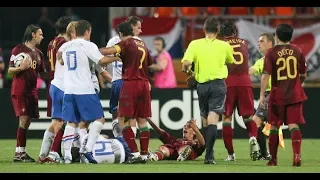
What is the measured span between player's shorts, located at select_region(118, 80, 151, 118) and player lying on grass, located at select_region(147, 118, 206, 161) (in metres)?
0.83

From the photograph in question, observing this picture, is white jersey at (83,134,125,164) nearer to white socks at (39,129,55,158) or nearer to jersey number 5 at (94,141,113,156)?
jersey number 5 at (94,141,113,156)

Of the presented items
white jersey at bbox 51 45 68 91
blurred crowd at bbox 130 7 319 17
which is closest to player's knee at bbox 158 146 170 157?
white jersey at bbox 51 45 68 91

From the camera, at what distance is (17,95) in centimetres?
1705

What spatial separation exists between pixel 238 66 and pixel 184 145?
1572 millimetres

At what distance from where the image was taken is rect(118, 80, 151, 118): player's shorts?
16.0m

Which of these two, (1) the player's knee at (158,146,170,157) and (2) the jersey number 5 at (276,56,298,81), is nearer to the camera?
(2) the jersey number 5 at (276,56,298,81)

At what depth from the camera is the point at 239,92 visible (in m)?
17.2

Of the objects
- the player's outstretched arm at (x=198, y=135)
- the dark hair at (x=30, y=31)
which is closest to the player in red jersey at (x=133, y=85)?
the player's outstretched arm at (x=198, y=135)

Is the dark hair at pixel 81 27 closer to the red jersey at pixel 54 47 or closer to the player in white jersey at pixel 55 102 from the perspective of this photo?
the player in white jersey at pixel 55 102

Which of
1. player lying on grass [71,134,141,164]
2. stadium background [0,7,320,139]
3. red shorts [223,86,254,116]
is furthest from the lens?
stadium background [0,7,320,139]

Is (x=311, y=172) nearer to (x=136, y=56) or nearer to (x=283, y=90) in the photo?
(x=283, y=90)

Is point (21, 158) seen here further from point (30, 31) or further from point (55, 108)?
point (30, 31)

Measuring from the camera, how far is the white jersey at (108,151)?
1584 centimetres

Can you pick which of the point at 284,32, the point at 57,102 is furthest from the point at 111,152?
the point at 284,32
